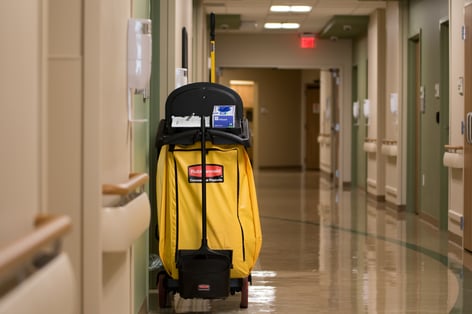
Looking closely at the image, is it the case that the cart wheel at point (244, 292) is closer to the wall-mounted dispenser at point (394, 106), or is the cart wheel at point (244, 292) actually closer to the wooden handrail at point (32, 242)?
the wooden handrail at point (32, 242)

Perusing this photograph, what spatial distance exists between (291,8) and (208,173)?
8563 mm

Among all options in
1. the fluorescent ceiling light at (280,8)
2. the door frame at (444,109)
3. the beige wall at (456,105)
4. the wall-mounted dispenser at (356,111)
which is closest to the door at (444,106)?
the door frame at (444,109)

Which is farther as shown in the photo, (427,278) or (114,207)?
(427,278)

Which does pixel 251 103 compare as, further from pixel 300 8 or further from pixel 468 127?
pixel 468 127

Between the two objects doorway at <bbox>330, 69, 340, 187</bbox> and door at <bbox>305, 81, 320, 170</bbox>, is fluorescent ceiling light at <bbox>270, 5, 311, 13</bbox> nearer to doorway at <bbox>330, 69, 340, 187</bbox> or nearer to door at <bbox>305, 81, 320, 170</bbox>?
doorway at <bbox>330, 69, 340, 187</bbox>

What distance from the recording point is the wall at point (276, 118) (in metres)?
23.1

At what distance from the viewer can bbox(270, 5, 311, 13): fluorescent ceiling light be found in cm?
1249

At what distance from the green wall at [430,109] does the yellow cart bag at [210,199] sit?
4.80 m

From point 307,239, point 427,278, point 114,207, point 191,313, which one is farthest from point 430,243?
point 114,207

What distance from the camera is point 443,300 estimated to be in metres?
5.09

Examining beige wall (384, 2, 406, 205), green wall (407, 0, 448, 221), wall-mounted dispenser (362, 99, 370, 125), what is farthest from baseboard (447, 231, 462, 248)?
wall-mounted dispenser (362, 99, 370, 125)

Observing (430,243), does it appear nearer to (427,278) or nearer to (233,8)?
(427,278)

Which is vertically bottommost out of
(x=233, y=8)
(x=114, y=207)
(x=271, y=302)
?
(x=271, y=302)

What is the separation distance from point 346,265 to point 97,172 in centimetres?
412
